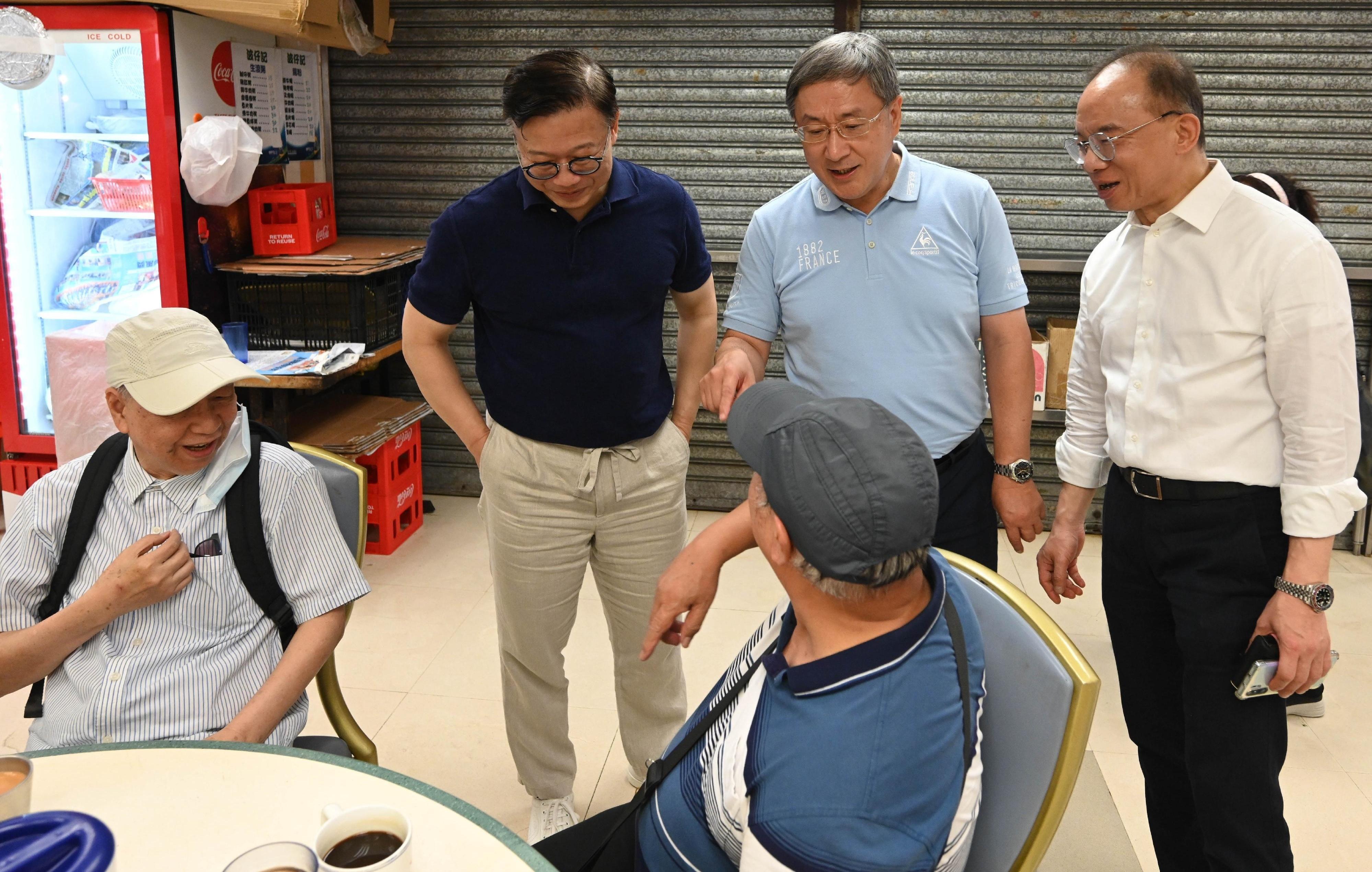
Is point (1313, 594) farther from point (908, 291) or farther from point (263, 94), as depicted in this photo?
point (263, 94)

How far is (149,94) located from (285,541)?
267cm

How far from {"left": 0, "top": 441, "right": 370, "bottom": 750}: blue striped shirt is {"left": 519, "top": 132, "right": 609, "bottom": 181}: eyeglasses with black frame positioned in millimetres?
729

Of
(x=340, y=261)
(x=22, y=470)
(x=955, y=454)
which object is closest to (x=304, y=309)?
(x=340, y=261)

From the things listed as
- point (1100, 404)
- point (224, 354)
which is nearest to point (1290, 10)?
point (1100, 404)

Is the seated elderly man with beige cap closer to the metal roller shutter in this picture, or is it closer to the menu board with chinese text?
the menu board with chinese text

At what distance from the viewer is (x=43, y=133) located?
4012 mm

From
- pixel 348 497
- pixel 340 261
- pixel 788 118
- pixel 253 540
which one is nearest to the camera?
pixel 253 540

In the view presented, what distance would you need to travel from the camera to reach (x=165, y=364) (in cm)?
184

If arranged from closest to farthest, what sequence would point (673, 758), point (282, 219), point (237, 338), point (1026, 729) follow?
1. point (1026, 729)
2. point (673, 758)
3. point (237, 338)
4. point (282, 219)

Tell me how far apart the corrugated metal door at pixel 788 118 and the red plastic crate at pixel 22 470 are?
1659mm

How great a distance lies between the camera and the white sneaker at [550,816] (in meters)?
2.62

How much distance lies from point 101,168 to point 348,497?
282cm

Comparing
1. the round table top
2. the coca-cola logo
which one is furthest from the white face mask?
the coca-cola logo

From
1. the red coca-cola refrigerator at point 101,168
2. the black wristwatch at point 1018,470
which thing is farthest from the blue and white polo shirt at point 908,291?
the red coca-cola refrigerator at point 101,168
